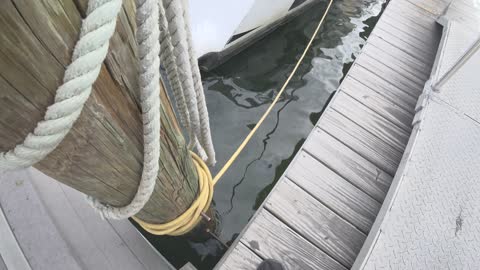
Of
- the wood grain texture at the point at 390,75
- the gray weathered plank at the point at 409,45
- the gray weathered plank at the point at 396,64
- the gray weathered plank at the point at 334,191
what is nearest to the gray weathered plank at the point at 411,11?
the gray weathered plank at the point at 409,45

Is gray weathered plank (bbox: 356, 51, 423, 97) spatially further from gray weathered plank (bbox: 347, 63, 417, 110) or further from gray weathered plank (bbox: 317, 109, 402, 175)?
gray weathered plank (bbox: 317, 109, 402, 175)

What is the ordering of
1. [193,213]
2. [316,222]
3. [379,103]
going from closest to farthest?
[193,213] < [316,222] < [379,103]

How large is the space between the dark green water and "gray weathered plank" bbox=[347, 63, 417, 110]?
0.53 m

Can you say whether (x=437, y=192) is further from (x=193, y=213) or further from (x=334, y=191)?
(x=193, y=213)

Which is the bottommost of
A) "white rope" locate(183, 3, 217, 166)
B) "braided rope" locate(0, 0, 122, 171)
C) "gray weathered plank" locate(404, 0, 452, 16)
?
"gray weathered plank" locate(404, 0, 452, 16)

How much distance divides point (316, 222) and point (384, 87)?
70.5 inches

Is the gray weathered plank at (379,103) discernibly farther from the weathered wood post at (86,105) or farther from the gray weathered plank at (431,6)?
the gray weathered plank at (431,6)

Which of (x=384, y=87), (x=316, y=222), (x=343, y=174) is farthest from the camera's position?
(x=384, y=87)

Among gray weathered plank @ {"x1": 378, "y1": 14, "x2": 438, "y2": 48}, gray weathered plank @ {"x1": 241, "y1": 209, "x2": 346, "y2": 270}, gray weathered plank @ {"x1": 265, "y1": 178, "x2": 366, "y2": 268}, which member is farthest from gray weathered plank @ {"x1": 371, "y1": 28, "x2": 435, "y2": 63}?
gray weathered plank @ {"x1": 241, "y1": 209, "x2": 346, "y2": 270}

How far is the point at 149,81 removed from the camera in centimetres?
53

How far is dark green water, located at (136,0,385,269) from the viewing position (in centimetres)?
234

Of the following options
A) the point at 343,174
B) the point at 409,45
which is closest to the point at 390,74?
the point at 409,45

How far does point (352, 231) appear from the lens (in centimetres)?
192

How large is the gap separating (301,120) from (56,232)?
2.45m
